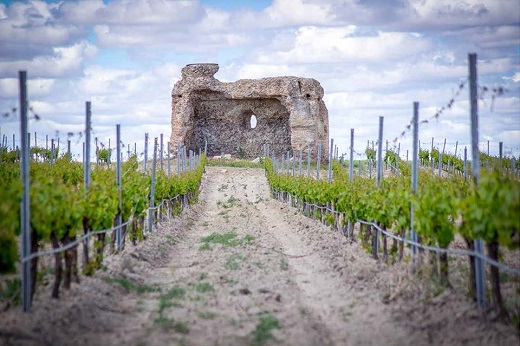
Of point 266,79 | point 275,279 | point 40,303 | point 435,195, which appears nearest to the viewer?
point 40,303

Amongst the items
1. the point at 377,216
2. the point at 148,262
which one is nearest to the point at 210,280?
the point at 148,262

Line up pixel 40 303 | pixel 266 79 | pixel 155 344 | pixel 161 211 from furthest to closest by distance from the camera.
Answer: pixel 266 79 → pixel 161 211 → pixel 40 303 → pixel 155 344

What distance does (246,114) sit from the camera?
166 ft

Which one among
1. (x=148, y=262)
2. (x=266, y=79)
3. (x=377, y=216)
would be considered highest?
(x=266, y=79)

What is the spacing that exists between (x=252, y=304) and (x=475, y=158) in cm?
353

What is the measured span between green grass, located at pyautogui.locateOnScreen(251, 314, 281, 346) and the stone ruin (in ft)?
120

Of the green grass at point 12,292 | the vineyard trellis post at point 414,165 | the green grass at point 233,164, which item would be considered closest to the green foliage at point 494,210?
the vineyard trellis post at point 414,165

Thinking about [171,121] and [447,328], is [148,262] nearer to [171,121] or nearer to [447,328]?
[447,328]

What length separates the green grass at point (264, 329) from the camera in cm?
830

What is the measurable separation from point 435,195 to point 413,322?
9.65ft

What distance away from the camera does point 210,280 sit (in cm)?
1214

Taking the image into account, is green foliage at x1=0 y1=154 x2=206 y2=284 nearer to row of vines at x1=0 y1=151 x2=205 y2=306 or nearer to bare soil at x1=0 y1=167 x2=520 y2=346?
row of vines at x1=0 y1=151 x2=205 y2=306

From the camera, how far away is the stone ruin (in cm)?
4616

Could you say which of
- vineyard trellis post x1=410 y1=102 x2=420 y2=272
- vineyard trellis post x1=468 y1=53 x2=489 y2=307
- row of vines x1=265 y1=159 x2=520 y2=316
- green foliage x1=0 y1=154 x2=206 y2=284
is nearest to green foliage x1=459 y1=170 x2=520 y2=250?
row of vines x1=265 y1=159 x2=520 y2=316
